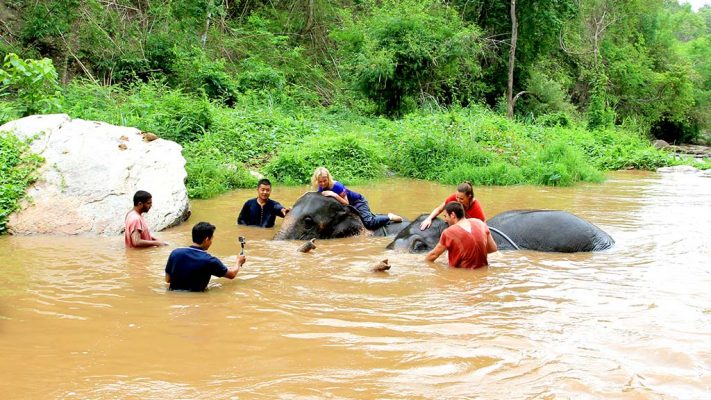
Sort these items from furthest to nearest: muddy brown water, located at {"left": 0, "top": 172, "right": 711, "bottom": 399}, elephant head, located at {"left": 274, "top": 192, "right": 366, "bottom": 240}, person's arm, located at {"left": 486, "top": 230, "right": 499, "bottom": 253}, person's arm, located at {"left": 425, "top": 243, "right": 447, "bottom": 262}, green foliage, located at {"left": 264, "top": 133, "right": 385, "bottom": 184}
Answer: green foliage, located at {"left": 264, "top": 133, "right": 385, "bottom": 184}
elephant head, located at {"left": 274, "top": 192, "right": 366, "bottom": 240}
person's arm, located at {"left": 486, "top": 230, "right": 499, "bottom": 253}
person's arm, located at {"left": 425, "top": 243, "right": 447, "bottom": 262}
muddy brown water, located at {"left": 0, "top": 172, "right": 711, "bottom": 399}

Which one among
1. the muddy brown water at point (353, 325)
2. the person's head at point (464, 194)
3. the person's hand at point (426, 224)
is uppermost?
the person's head at point (464, 194)

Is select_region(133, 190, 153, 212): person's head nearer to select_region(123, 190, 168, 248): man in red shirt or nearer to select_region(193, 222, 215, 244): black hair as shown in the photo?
select_region(123, 190, 168, 248): man in red shirt

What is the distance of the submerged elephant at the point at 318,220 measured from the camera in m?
8.78

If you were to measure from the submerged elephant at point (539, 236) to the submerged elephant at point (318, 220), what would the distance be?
1006 millimetres

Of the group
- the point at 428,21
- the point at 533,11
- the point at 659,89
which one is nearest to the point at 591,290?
the point at 428,21

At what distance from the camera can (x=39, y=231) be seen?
898cm

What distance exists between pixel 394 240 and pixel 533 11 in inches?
805

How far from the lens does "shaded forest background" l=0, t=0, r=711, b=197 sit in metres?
14.9

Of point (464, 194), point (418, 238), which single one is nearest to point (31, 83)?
point (418, 238)

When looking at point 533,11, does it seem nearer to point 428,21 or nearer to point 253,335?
point 428,21

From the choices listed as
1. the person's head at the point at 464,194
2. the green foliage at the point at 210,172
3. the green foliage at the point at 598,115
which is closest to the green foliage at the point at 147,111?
the green foliage at the point at 210,172

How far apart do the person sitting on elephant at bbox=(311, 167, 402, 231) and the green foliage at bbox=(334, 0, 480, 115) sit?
11933 mm

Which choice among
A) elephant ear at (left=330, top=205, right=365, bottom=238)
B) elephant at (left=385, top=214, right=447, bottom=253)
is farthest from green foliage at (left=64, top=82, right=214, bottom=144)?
elephant at (left=385, top=214, right=447, bottom=253)

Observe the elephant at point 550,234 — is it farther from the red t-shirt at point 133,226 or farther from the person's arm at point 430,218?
the red t-shirt at point 133,226
